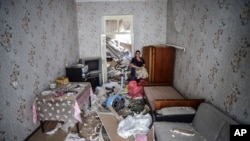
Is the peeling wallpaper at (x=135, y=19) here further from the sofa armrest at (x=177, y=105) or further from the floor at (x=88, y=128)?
the sofa armrest at (x=177, y=105)

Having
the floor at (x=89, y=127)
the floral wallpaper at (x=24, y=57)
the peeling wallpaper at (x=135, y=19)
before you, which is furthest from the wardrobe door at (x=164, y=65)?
the floral wallpaper at (x=24, y=57)

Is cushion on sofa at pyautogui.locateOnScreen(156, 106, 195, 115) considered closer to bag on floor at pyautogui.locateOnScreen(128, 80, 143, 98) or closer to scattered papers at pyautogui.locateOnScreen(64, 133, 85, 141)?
scattered papers at pyautogui.locateOnScreen(64, 133, 85, 141)

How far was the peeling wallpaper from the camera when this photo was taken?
5.07 meters

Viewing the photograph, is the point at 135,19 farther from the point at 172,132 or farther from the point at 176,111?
the point at 172,132

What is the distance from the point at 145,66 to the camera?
4.59m

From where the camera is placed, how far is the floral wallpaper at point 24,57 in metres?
2.22

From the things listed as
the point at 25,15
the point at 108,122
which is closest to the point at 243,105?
the point at 108,122

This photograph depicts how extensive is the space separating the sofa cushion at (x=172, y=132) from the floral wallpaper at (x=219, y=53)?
46cm

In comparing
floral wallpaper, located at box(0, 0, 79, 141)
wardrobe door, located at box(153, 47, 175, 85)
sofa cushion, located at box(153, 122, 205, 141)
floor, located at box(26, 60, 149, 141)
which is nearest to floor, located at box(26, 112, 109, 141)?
floor, located at box(26, 60, 149, 141)

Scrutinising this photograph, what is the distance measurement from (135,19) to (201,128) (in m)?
3.97

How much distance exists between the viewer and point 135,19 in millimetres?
5152

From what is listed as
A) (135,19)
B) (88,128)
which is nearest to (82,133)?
(88,128)

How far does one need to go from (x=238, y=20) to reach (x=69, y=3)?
4.14 meters

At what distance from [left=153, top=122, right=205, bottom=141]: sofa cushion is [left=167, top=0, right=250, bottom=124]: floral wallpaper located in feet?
1.51
